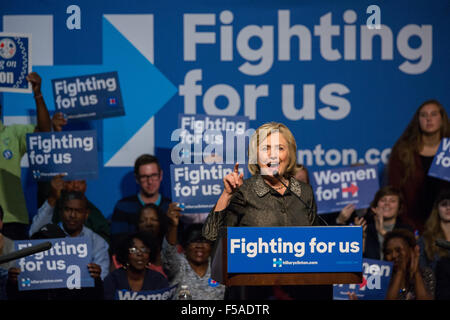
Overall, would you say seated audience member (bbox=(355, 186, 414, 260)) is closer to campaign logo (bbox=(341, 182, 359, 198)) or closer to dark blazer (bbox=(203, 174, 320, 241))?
campaign logo (bbox=(341, 182, 359, 198))

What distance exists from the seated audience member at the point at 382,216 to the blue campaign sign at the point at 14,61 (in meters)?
2.87

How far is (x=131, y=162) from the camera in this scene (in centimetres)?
605

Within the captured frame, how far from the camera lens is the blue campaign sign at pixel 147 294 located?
4.93 m

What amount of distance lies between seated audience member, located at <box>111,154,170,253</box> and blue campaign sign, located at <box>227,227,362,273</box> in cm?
311

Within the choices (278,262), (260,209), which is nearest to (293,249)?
(278,262)

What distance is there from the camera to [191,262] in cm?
500

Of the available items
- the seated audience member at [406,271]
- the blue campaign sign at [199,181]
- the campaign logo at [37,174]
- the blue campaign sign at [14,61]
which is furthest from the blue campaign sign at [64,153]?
the seated audience member at [406,271]

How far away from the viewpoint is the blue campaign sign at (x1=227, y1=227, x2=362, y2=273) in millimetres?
2395

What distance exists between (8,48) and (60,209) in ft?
4.84

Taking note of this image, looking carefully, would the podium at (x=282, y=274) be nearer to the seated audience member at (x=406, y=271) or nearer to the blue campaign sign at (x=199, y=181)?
the blue campaign sign at (x=199, y=181)

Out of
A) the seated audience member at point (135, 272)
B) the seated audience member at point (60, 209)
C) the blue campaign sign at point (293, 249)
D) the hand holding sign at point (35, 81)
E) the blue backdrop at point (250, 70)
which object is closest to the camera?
the blue campaign sign at point (293, 249)
